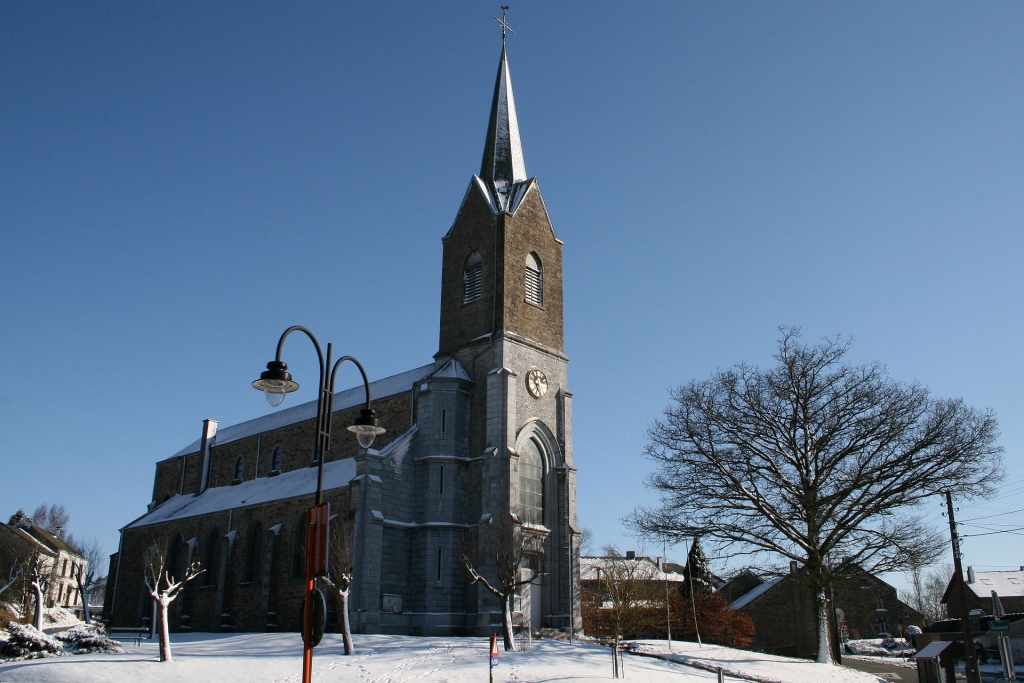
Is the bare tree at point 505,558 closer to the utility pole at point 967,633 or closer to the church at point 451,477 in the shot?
the church at point 451,477

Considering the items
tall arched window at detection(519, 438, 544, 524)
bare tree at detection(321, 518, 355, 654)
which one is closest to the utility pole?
tall arched window at detection(519, 438, 544, 524)

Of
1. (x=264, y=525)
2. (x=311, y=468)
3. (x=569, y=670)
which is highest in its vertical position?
(x=311, y=468)

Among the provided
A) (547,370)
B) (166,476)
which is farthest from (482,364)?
(166,476)

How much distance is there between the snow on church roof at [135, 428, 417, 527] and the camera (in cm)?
3794

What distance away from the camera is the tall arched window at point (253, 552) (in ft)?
134

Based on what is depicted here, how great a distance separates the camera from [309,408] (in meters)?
49.7

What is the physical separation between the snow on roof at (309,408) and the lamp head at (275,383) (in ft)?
90.2

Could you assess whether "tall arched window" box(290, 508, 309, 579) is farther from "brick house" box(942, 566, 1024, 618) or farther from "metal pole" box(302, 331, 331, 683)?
"brick house" box(942, 566, 1024, 618)

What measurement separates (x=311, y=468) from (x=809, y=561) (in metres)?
25.7

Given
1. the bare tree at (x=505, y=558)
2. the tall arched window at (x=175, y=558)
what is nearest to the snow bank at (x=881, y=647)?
the bare tree at (x=505, y=558)

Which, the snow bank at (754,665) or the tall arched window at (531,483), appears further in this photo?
the tall arched window at (531,483)

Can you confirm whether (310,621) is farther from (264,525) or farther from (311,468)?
(311,468)

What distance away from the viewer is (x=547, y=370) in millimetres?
40125

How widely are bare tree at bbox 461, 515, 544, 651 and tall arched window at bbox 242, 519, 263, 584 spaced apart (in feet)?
40.4
